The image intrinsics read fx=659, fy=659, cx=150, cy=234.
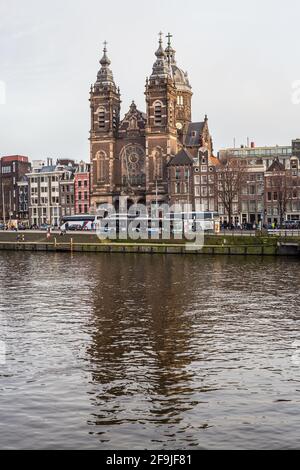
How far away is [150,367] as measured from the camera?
1103 inches

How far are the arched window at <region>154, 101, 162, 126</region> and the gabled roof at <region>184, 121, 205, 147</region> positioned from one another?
15.5 m

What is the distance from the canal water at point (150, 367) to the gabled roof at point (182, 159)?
3831 inches

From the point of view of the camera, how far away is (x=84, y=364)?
93.8 feet

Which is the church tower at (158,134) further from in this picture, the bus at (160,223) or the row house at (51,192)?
the row house at (51,192)

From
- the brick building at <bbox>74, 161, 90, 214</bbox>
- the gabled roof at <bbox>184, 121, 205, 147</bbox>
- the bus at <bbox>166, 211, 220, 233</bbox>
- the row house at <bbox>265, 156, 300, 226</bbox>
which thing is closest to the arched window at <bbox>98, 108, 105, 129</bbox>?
the brick building at <bbox>74, 161, 90, 214</bbox>

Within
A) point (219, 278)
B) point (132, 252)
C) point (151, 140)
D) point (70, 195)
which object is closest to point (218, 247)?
point (132, 252)

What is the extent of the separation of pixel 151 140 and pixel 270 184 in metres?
29.5

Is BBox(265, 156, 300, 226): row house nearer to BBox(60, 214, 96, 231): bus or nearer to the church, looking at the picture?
the church

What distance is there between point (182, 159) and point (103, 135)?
2113 centimetres

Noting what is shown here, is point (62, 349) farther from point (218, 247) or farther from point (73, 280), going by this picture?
point (218, 247)

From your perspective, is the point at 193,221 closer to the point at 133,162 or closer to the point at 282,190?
the point at 282,190

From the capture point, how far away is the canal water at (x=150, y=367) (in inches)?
816

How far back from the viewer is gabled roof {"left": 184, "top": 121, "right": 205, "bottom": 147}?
16762cm

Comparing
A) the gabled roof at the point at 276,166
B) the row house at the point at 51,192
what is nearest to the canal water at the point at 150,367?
the gabled roof at the point at 276,166
